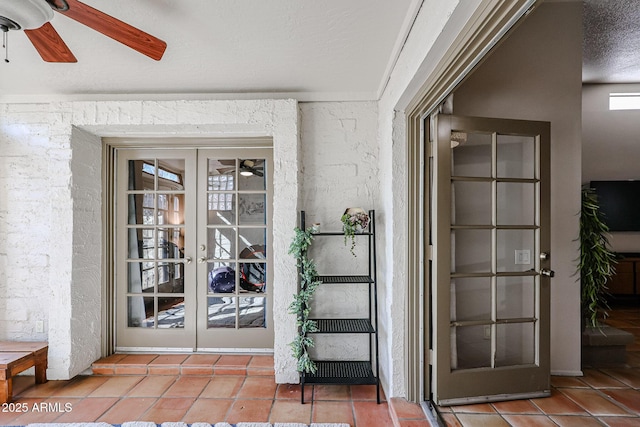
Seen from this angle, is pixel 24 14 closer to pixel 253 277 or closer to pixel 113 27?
pixel 113 27

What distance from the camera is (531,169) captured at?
2373 mm

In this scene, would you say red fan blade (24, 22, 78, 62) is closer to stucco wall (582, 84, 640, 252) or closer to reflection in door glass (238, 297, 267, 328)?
reflection in door glass (238, 297, 267, 328)

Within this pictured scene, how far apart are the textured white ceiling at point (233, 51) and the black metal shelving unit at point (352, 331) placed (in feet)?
3.40

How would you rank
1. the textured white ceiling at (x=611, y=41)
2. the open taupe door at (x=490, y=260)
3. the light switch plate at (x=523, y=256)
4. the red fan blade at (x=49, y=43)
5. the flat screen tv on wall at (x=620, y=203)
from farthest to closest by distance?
1. the flat screen tv on wall at (x=620, y=203)
2. the textured white ceiling at (x=611, y=41)
3. the light switch plate at (x=523, y=256)
4. the open taupe door at (x=490, y=260)
5. the red fan blade at (x=49, y=43)

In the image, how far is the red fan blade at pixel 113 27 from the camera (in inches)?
50.6

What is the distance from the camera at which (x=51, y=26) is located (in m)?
1.41

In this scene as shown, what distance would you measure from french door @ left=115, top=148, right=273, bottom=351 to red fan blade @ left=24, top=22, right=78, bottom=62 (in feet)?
4.79

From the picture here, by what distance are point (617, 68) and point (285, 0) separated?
15.9ft

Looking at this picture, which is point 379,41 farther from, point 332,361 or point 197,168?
point 332,361

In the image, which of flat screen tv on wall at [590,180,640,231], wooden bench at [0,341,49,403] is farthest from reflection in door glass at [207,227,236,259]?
flat screen tv on wall at [590,180,640,231]

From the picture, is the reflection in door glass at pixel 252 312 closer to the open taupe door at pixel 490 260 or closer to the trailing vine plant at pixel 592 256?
the open taupe door at pixel 490 260

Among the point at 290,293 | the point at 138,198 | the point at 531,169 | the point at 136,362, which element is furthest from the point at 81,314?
the point at 531,169

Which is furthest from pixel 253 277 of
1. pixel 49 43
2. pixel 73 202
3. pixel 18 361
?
pixel 49 43

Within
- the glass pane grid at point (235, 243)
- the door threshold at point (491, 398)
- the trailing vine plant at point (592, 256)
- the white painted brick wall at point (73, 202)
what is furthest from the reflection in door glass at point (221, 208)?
the trailing vine plant at point (592, 256)
